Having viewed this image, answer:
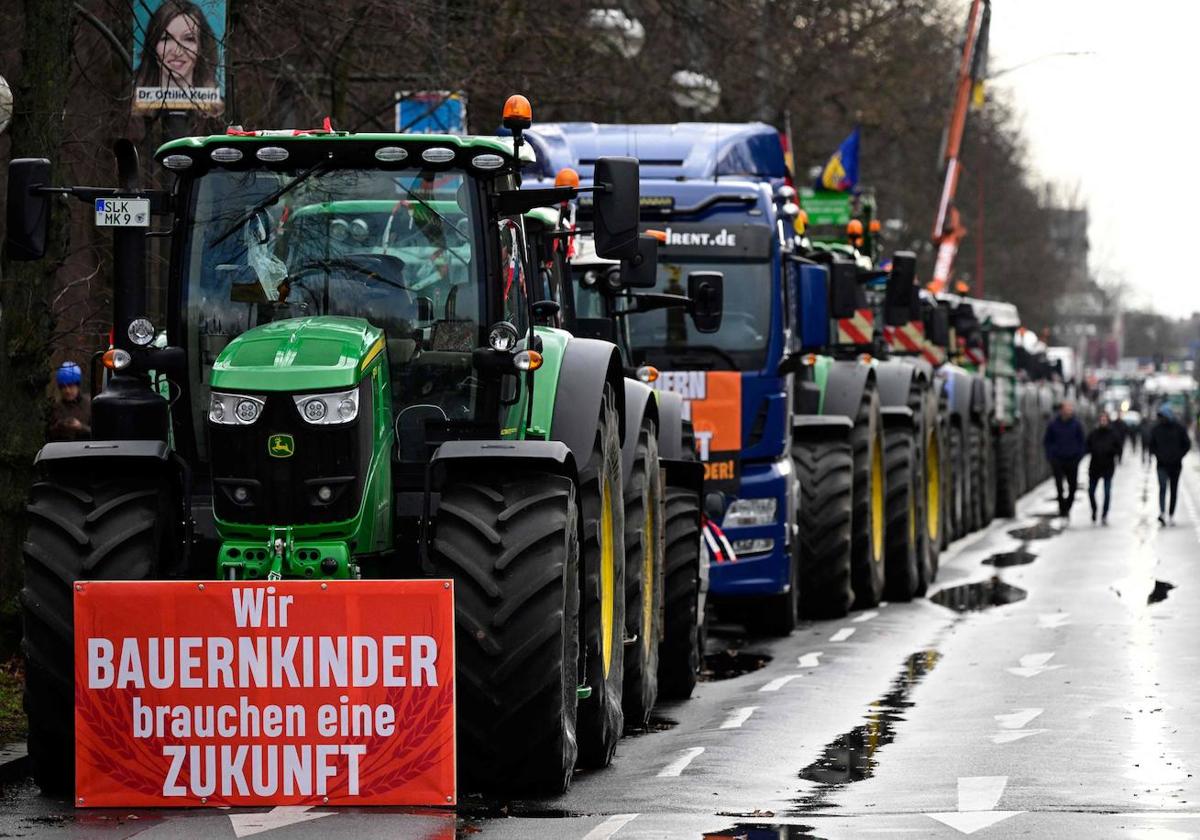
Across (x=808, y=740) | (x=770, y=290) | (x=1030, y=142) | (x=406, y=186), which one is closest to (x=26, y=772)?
(x=406, y=186)

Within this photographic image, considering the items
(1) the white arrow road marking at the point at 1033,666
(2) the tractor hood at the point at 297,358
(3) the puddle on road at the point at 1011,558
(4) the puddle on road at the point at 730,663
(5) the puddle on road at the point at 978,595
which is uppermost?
(2) the tractor hood at the point at 297,358

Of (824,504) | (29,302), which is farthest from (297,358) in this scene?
Answer: (824,504)

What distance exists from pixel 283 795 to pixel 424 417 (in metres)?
1.58

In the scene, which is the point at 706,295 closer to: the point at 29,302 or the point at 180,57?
the point at 180,57

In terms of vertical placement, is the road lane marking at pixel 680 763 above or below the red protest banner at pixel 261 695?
below

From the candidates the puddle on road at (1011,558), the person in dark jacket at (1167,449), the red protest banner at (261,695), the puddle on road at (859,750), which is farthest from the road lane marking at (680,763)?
the person in dark jacket at (1167,449)

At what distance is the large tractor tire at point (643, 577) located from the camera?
1126 cm

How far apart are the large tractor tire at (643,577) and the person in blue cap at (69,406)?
3.96 metres

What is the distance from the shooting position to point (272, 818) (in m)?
8.67

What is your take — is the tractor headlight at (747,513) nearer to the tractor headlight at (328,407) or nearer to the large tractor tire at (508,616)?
the large tractor tire at (508,616)

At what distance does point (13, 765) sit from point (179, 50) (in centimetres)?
429

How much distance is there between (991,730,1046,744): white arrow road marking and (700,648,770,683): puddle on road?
316cm

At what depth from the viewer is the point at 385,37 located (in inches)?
736

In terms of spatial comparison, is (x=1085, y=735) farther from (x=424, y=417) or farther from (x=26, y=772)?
(x=26, y=772)
